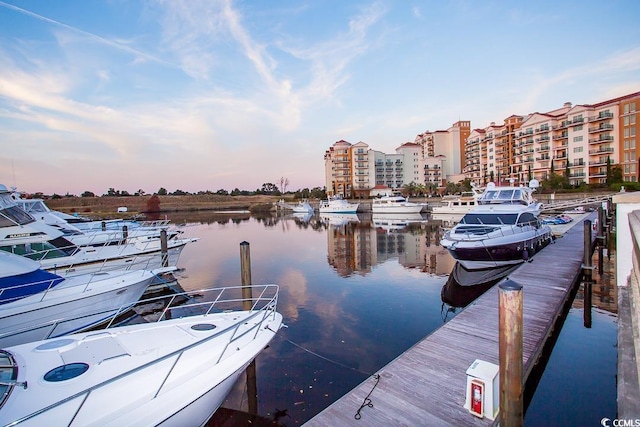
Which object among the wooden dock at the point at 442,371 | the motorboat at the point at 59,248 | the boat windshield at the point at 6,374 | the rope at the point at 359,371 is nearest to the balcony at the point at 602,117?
the wooden dock at the point at 442,371

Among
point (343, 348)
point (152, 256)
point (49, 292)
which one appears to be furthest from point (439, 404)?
point (152, 256)

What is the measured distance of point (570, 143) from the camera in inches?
2178

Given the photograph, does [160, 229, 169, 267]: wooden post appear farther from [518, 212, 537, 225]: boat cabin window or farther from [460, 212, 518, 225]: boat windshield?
[518, 212, 537, 225]: boat cabin window

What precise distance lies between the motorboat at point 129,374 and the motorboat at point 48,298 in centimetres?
142

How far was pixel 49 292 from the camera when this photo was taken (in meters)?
7.50

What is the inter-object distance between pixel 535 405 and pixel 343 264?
1263 centimetres

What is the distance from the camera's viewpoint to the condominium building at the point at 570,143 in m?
48.5

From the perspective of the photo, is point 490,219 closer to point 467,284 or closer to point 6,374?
point 467,284

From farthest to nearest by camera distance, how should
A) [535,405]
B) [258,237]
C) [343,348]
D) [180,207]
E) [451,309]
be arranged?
[180,207], [258,237], [451,309], [343,348], [535,405]

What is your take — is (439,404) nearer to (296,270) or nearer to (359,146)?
(296,270)

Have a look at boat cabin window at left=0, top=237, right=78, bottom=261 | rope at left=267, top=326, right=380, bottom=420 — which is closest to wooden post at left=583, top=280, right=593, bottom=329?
rope at left=267, top=326, right=380, bottom=420

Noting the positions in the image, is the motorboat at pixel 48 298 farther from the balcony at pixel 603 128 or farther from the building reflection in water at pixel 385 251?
the balcony at pixel 603 128

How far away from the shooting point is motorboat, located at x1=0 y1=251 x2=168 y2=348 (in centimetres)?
673

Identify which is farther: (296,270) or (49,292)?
(296,270)
